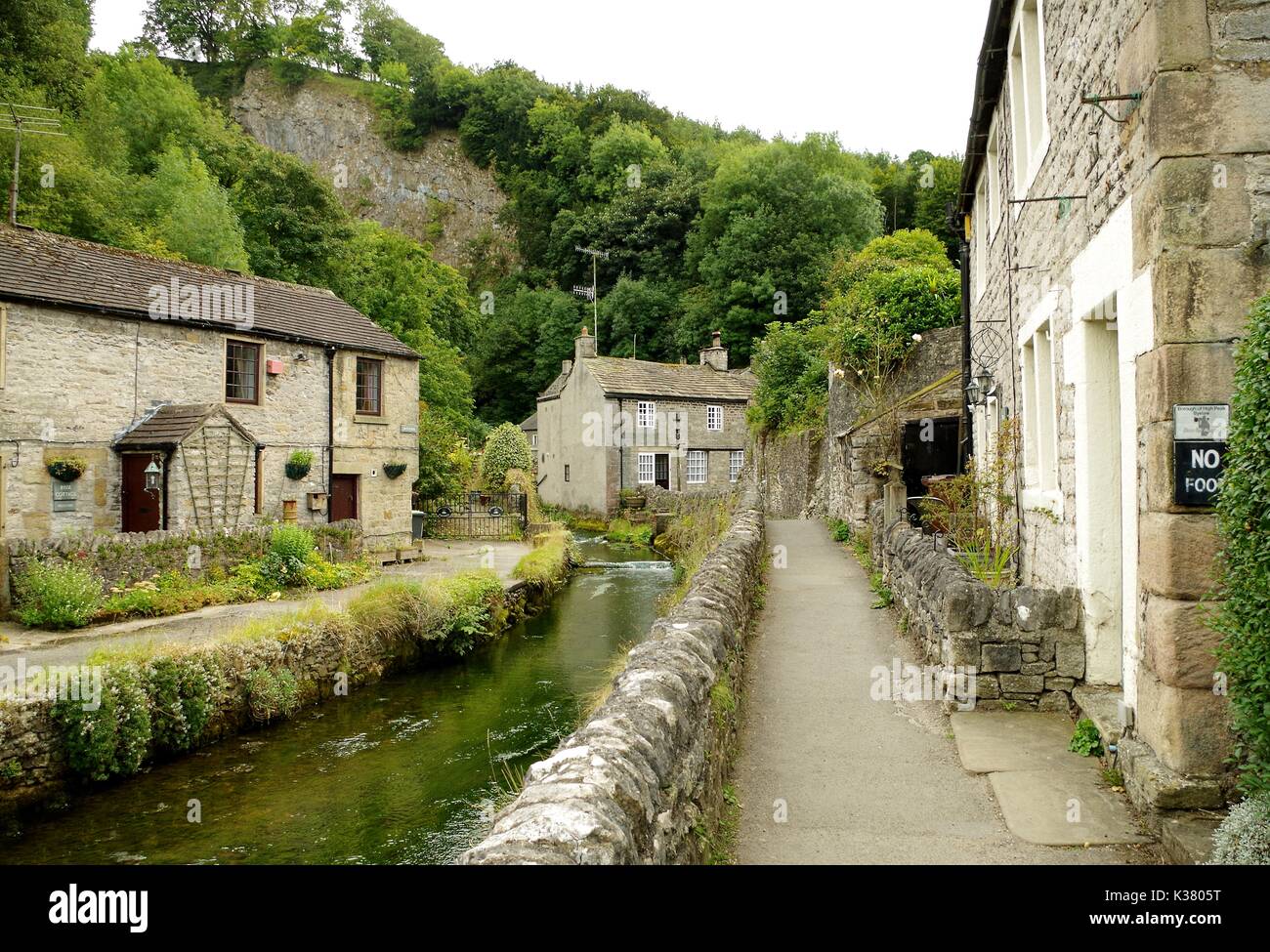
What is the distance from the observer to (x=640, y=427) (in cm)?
3612

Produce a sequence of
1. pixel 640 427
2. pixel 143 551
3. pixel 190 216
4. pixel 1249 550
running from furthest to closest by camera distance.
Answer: pixel 640 427 < pixel 190 216 < pixel 143 551 < pixel 1249 550

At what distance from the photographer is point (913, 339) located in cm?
1861

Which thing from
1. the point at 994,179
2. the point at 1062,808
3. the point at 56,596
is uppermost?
the point at 994,179

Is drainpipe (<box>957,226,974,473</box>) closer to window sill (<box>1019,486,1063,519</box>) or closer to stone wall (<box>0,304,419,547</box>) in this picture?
window sill (<box>1019,486,1063,519</box>)

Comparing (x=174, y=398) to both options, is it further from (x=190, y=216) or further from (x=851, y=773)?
(x=851, y=773)

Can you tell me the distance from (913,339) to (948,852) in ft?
52.5

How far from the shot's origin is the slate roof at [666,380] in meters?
35.8

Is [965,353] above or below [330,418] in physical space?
above

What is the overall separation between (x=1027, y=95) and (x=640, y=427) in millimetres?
28741

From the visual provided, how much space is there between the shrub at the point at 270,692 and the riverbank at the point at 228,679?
13 mm

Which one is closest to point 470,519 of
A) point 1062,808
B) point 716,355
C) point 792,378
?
point 792,378

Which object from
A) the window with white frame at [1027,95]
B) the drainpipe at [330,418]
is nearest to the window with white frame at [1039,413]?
the window with white frame at [1027,95]

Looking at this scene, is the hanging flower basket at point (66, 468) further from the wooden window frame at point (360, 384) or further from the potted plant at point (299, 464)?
the wooden window frame at point (360, 384)
